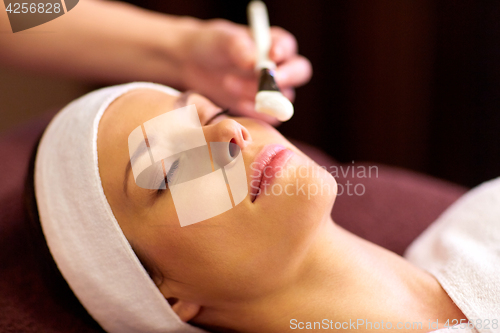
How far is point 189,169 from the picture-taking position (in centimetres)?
61

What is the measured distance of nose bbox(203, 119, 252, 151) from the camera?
606 mm

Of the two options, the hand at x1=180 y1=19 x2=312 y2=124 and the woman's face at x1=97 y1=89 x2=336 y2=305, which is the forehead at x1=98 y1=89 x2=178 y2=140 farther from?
the hand at x1=180 y1=19 x2=312 y2=124

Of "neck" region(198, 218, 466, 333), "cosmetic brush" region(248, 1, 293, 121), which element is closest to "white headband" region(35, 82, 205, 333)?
"neck" region(198, 218, 466, 333)

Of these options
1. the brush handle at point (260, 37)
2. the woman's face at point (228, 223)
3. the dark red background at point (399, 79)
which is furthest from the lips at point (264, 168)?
the dark red background at point (399, 79)

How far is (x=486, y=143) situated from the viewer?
1.33 metres

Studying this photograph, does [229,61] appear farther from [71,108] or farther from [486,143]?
[486,143]

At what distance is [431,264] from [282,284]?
0.32 m

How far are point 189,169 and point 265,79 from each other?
275mm

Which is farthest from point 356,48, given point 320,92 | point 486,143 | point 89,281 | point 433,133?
point 89,281

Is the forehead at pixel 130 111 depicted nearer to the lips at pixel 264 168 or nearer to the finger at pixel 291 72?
the lips at pixel 264 168

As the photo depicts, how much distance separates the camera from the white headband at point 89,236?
0.63 metres

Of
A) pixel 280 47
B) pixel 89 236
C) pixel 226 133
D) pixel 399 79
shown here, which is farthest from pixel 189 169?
pixel 399 79

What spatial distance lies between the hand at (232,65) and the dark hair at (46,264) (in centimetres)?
48

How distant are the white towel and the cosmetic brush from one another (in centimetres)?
41
